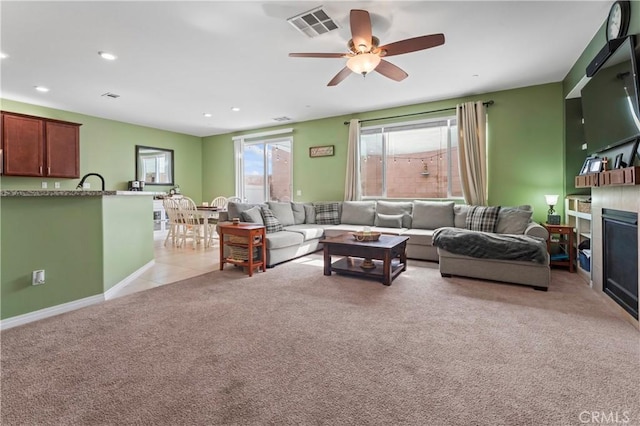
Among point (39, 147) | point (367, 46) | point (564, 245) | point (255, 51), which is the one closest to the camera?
point (367, 46)

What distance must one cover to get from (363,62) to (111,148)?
19.8ft

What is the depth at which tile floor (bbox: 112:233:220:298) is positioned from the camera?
3499 mm

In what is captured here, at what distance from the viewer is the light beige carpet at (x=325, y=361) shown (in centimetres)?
142

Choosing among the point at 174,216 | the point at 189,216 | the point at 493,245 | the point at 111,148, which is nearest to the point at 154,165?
the point at 111,148

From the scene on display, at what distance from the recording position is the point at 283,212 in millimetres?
5270

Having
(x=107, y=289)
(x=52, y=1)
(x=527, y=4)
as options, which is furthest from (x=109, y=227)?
(x=527, y=4)

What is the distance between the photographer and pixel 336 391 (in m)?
1.56

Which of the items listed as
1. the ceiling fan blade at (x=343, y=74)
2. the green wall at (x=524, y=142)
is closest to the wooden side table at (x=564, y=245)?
the green wall at (x=524, y=142)

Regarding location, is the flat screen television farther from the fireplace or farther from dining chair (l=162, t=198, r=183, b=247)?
dining chair (l=162, t=198, r=183, b=247)

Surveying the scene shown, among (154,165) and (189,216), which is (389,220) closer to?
(189,216)

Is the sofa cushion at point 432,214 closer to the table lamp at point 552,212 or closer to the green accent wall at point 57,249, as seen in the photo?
the table lamp at point 552,212

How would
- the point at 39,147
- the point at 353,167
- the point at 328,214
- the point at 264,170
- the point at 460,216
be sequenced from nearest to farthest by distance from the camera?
the point at 460,216, the point at 39,147, the point at 328,214, the point at 353,167, the point at 264,170

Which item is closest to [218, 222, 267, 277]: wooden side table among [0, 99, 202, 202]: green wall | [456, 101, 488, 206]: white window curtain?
[456, 101, 488, 206]: white window curtain

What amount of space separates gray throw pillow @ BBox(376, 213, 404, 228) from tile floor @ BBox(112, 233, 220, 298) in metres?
2.83
